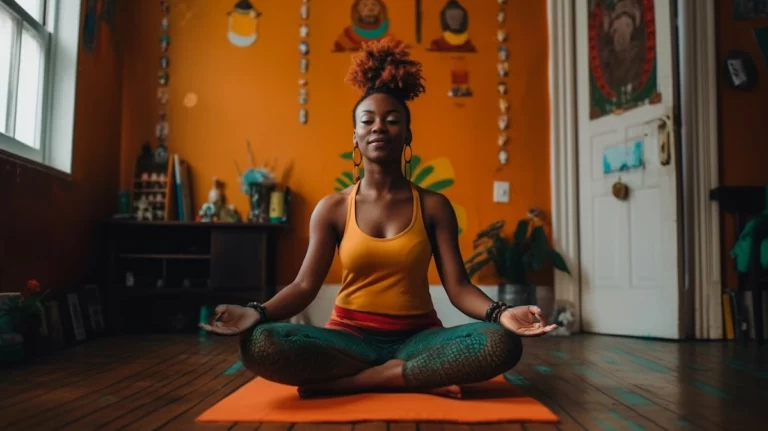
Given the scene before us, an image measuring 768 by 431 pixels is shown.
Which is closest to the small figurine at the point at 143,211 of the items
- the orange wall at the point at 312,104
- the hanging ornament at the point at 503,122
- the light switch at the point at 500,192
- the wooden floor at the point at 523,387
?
the orange wall at the point at 312,104

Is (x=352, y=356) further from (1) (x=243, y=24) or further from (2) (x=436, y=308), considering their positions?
(1) (x=243, y=24)

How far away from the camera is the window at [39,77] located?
118 inches

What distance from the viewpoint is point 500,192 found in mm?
4152

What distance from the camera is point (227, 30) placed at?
4.19 m

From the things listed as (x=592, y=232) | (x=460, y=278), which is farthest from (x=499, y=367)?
(x=592, y=232)

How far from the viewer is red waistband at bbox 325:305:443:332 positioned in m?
1.82

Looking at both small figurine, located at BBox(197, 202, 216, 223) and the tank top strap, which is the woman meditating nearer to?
the tank top strap

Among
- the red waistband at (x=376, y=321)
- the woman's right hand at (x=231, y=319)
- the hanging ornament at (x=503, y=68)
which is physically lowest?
the red waistband at (x=376, y=321)

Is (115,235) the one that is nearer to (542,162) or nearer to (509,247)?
(509,247)

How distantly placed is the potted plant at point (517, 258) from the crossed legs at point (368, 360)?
2150 millimetres

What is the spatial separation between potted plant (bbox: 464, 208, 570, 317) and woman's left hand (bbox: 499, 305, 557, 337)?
2.24 metres

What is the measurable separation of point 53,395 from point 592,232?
10.2 ft

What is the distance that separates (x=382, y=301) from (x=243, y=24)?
2.95 meters

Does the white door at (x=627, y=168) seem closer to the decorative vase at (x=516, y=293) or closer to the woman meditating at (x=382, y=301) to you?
the decorative vase at (x=516, y=293)
